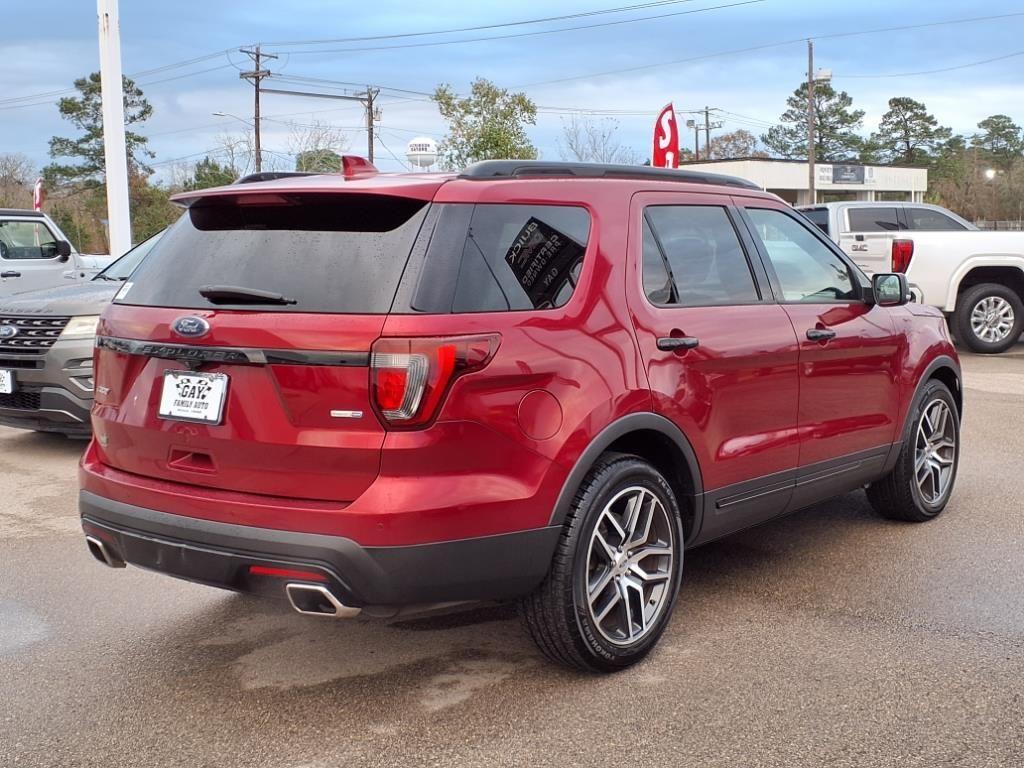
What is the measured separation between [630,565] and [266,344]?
1.49 meters

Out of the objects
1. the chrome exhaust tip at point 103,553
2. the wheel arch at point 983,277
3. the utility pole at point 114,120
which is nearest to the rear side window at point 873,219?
the wheel arch at point 983,277

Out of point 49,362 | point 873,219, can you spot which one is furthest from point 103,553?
point 873,219

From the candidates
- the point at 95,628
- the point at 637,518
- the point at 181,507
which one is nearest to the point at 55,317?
the point at 95,628

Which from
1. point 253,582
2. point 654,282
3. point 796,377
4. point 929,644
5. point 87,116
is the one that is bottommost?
point 929,644

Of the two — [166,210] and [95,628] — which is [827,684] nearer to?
[95,628]

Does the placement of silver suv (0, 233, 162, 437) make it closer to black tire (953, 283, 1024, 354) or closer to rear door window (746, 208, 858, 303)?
rear door window (746, 208, 858, 303)

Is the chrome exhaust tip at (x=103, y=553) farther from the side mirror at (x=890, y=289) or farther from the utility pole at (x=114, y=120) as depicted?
the utility pole at (x=114, y=120)

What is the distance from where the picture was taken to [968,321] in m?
14.0

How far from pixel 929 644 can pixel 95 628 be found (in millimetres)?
3233

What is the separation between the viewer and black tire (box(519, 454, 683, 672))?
11.7 ft

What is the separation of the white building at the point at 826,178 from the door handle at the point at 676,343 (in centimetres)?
5090

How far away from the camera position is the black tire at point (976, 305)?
13.9 m

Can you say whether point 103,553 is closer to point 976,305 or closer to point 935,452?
point 935,452

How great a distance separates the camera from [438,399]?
3221mm
